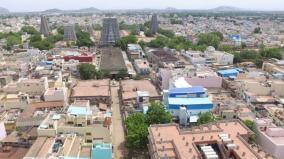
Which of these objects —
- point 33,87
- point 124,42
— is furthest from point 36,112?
point 124,42

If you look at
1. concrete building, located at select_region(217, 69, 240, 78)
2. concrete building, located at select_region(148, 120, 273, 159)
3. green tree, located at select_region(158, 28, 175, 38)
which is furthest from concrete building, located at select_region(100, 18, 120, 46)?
concrete building, located at select_region(148, 120, 273, 159)

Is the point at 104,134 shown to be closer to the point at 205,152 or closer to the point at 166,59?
the point at 205,152

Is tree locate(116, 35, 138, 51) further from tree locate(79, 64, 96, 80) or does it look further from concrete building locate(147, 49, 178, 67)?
tree locate(79, 64, 96, 80)

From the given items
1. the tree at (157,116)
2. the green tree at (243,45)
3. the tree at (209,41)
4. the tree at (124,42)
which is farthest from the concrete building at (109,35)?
the tree at (157,116)

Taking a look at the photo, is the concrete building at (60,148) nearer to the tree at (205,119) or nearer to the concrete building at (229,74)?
the tree at (205,119)

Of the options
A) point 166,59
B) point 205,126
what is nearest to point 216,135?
point 205,126

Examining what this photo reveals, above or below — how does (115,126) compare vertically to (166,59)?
below
